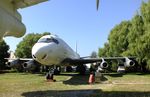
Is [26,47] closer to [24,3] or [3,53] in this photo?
[3,53]

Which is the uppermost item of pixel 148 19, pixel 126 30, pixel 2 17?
pixel 126 30

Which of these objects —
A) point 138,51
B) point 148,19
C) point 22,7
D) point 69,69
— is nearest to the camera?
point 22,7

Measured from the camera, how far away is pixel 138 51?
34.3 m

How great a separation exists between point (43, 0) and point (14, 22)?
745 millimetres

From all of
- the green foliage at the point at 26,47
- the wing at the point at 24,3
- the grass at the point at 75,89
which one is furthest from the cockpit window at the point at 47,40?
the green foliage at the point at 26,47

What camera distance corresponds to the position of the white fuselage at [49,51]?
2372 cm

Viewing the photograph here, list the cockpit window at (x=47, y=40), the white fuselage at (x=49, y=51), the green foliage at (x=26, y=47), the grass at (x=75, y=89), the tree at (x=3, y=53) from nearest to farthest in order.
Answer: the grass at (x=75, y=89) < the white fuselage at (x=49, y=51) < the cockpit window at (x=47, y=40) < the tree at (x=3, y=53) < the green foliage at (x=26, y=47)

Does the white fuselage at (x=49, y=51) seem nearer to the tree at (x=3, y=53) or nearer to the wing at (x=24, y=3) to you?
the wing at (x=24, y=3)

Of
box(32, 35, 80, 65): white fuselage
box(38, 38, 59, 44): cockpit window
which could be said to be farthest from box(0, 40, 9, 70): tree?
box(38, 38, 59, 44): cockpit window

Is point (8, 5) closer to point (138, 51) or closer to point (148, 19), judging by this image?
point (148, 19)

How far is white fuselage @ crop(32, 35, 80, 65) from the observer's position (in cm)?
2372

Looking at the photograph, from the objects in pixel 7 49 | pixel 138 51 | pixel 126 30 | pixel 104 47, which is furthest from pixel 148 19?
Answer: pixel 104 47

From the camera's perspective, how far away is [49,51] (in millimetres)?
24844

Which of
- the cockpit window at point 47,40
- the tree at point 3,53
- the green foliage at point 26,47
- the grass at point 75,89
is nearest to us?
the grass at point 75,89
